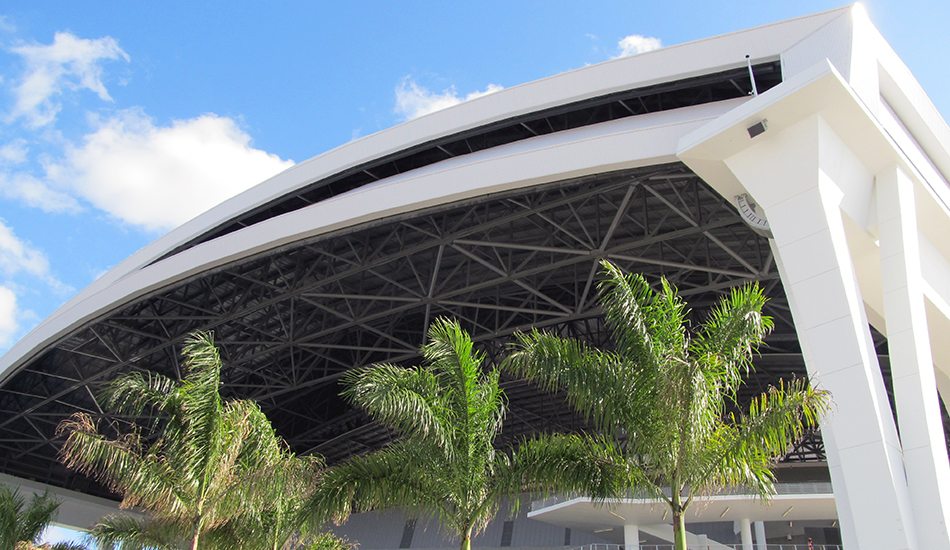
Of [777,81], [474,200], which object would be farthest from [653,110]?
[474,200]

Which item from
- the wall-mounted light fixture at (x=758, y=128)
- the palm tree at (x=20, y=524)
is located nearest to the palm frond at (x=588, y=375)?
the wall-mounted light fixture at (x=758, y=128)

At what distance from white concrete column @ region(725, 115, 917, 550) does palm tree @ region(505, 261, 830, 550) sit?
2.95ft

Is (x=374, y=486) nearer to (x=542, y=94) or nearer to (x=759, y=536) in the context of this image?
(x=542, y=94)

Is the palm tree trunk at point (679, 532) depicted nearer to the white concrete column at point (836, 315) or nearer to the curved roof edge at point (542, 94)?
the white concrete column at point (836, 315)

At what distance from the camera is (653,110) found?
2094cm

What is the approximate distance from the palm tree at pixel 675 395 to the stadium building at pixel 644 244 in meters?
1.54

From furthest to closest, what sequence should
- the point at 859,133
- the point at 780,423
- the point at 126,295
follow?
the point at 126,295
the point at 859,133
the point at 780,423

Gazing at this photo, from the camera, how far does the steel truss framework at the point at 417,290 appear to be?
856 inches

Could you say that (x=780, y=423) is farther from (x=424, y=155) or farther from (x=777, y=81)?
(x=424, y=155)

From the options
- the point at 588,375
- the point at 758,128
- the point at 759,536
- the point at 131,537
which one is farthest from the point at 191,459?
the point at 759,536

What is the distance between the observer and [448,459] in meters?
11.4

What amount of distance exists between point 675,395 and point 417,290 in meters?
19.7

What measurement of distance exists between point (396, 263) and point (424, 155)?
4.69 m

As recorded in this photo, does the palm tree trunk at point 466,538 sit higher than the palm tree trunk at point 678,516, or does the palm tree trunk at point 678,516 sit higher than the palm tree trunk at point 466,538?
the palm tree trunk at point 678,516
